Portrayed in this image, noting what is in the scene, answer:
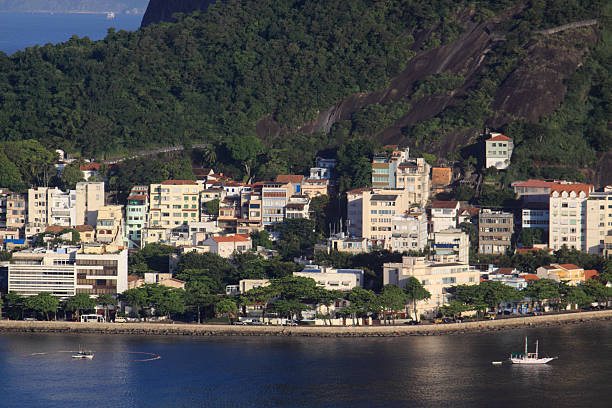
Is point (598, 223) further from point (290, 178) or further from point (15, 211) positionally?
point (15, 211)

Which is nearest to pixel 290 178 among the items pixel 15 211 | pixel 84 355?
pixel 15 211

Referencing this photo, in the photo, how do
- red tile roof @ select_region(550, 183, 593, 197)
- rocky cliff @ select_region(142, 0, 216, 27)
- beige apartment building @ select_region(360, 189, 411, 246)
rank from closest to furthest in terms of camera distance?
beige apartment building @ select_region(360, 189, 411, 246), red tile roof @ select_region(550, 183, 593, 197), rocky cliff @ select_region(142, 0, 216, 27)

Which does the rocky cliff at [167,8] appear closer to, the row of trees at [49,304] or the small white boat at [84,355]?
the row of trees at [49,304]

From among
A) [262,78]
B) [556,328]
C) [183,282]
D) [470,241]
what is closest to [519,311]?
[556,328]

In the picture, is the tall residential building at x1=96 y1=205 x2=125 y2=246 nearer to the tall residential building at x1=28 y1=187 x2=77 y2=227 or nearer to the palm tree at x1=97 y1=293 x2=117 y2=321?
the tall residential building at x1=28 y1=187 x2=77 y2=227

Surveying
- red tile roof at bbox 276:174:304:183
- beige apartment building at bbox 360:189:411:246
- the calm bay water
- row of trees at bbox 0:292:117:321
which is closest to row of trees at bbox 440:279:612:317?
the calm bay water

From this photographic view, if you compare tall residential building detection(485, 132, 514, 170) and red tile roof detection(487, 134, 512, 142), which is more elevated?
red tile roof detection(487, 134, 512, 142)
